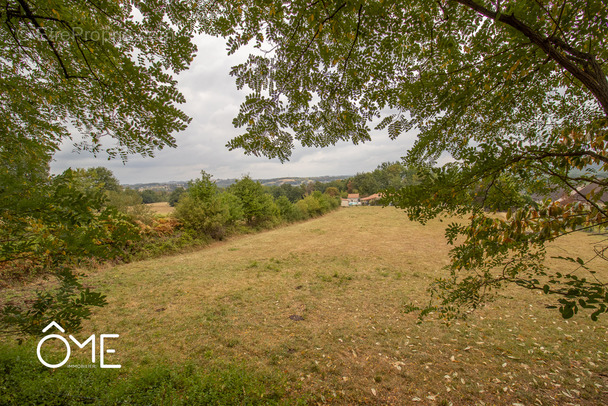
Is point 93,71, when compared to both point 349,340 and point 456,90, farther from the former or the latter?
point 349,340

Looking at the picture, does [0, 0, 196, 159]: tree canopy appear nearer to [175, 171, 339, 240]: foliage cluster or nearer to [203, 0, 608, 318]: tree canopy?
[203, 0, 608, 318]: tree canopy

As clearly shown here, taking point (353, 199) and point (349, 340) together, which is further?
point (353, 199)

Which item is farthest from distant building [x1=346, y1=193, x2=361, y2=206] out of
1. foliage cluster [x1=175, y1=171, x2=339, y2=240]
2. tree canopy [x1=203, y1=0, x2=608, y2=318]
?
tree canopy [x1=203, y1=0, x2=608, y2=318]

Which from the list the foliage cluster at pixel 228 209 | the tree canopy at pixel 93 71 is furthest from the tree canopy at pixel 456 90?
the foliage cluster at pixel 228 209

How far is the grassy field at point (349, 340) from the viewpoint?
3.21 m

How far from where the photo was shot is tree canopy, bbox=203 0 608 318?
158cm

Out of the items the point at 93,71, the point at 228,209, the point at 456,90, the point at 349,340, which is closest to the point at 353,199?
the point at 228,209

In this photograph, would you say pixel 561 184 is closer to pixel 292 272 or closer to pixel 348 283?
pixel 348 283

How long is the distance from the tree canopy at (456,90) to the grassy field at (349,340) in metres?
1.94

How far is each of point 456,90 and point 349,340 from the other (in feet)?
14.4

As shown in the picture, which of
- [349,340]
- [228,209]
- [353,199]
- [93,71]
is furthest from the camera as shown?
[353,199]

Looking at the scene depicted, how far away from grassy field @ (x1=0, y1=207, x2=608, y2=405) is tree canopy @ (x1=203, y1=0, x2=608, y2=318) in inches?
76.3

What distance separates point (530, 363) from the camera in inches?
147

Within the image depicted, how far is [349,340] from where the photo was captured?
445 cm
